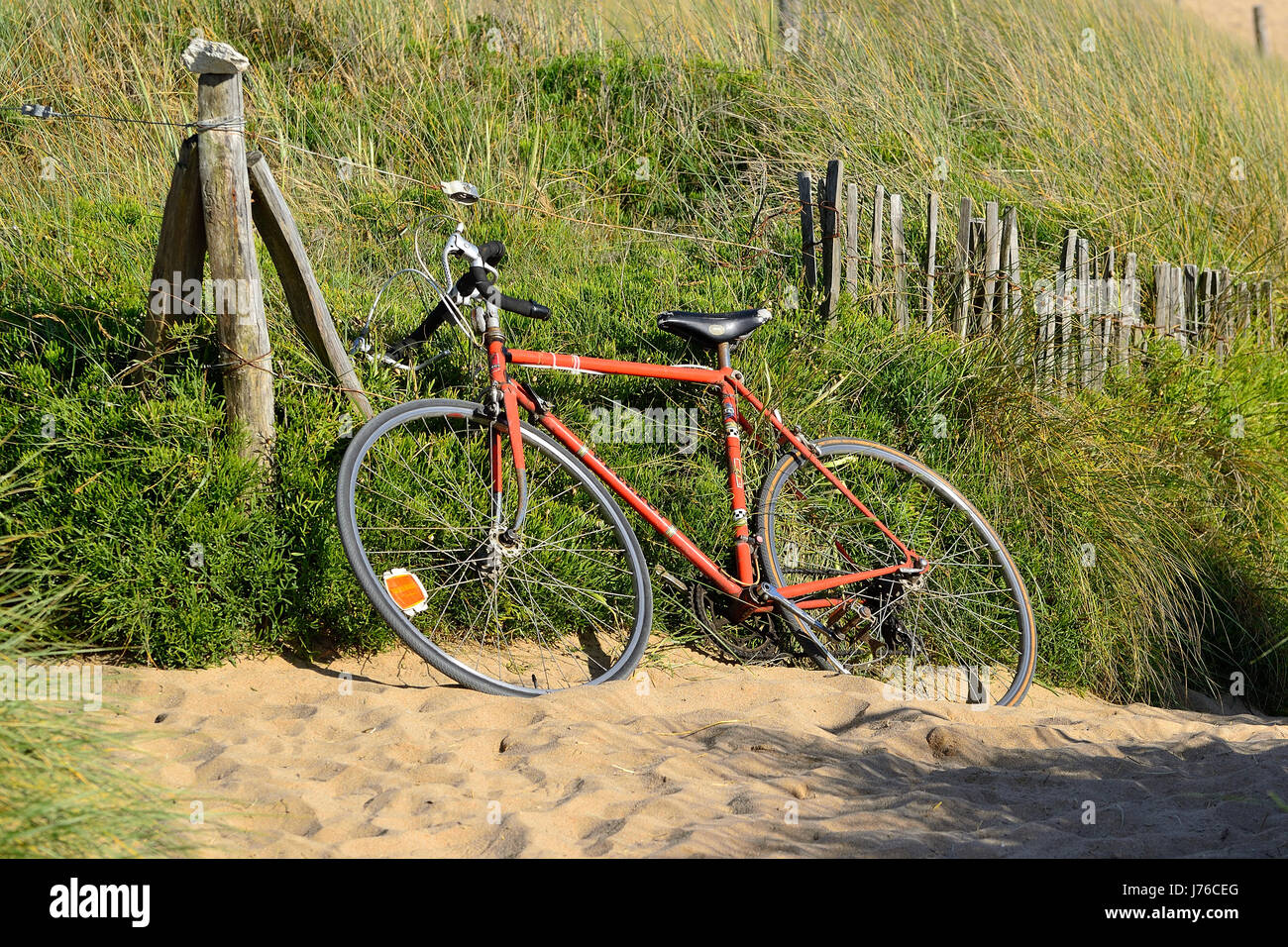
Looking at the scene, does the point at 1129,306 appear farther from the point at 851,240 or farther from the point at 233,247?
the point at 233,247

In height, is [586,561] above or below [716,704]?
above

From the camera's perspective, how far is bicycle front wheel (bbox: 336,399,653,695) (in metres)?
4.01

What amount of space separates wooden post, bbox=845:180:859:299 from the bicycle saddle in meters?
1.17

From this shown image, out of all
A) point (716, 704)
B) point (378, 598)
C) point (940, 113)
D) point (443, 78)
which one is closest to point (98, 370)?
point (378, 598)

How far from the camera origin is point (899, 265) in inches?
219

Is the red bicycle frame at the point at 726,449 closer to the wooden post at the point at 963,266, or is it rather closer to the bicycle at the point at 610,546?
the bicycle at the point at 610,546

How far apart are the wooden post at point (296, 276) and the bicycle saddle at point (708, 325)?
122 cm

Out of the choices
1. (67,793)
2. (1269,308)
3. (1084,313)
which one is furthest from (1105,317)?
(67,793)

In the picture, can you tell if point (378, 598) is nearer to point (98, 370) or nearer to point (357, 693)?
point (357, 693)

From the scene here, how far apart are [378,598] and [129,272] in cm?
213

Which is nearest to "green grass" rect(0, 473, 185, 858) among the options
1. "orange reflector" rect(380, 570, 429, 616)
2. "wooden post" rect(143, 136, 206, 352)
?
"orange reflector" rect(380, 570, 429, 616)

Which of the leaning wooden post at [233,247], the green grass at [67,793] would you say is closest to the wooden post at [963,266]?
the leaning wooden post at [233,247]

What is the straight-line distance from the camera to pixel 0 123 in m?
6.21

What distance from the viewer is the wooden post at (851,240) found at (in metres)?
5.42
